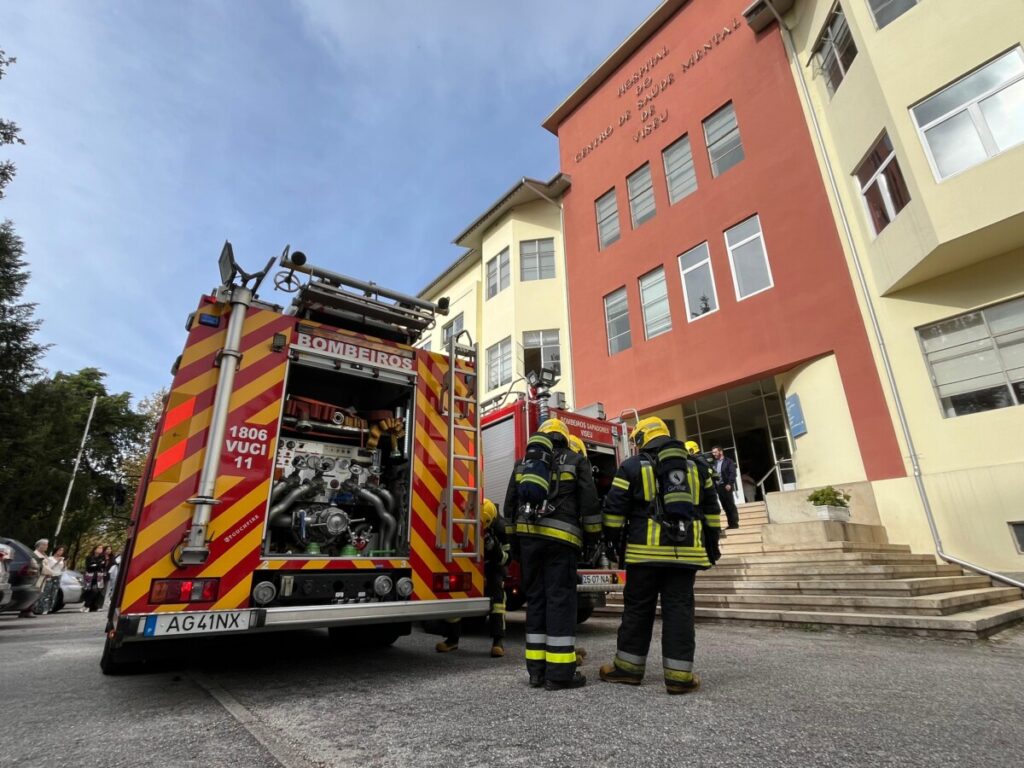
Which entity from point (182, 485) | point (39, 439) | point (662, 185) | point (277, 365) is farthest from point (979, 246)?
point (39, 439)

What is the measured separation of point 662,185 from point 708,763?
1500 cm

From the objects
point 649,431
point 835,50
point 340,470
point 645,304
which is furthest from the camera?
point 645,304

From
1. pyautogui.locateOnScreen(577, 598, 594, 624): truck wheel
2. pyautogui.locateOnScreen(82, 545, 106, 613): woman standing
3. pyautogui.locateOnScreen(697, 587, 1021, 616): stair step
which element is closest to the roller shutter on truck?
pyautogui.locateOnScreen(577, 598, 594, 624): truck wheel

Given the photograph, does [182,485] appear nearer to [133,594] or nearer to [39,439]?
[133,594]

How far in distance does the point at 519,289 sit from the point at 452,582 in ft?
47.8

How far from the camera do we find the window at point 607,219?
53.7 feet

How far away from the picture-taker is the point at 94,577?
42.0 ft

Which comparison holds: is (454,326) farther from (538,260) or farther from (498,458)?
(498,458)

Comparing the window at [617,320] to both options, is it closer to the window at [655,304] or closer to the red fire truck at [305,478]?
the window at [655,304]

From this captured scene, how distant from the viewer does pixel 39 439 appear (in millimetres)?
18078

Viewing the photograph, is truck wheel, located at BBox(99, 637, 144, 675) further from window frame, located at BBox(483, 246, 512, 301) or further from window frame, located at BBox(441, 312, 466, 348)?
window frame, located at BBox(441, 312, 466, 348)

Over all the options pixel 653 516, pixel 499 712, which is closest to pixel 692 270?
pixel 653 516

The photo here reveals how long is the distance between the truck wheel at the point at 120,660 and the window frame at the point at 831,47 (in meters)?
13.8

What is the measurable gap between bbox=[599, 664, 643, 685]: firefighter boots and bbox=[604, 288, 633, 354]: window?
461 inches
